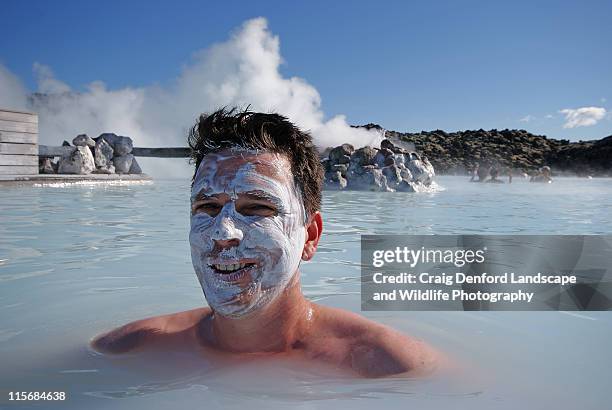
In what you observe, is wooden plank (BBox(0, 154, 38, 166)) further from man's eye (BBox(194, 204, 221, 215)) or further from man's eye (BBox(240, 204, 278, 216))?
man's eye (BBox(240, 204, 278, 216))

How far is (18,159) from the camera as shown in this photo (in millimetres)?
16406

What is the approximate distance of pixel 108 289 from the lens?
4371 millimetres

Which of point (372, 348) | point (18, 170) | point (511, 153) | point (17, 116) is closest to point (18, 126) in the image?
point (17, 116)

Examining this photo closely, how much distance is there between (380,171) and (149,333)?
52.3 ft

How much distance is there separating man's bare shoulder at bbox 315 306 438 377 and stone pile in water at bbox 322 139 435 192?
1561 cm

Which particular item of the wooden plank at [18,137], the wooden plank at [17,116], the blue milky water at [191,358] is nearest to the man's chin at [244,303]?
the blue milky water at [191,358]

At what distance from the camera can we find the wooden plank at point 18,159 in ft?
52.4

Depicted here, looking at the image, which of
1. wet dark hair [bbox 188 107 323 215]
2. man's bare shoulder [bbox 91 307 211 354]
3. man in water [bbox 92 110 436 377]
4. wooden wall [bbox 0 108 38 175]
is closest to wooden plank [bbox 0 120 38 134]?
wooden wall [bbox 0 108 38 175]

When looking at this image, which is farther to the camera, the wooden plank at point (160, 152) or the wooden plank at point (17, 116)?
the wooden plank at point (160, 152)

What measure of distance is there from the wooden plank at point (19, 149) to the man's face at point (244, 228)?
1612cm

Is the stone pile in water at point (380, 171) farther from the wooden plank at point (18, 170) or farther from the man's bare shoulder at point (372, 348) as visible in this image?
the man's bare shoulder at point (372, 348)

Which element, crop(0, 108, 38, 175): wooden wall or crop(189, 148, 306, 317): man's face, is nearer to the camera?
crop(189, 148, 306, 317): man's face

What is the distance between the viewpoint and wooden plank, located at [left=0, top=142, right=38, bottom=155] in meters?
15.9

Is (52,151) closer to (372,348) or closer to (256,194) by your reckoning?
(256,194)
